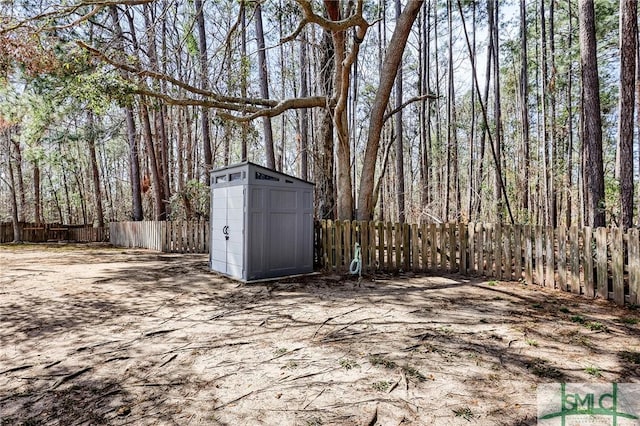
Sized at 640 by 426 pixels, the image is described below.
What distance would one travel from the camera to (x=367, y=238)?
7.21m

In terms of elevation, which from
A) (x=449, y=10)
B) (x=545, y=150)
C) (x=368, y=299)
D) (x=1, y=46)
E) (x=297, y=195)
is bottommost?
(x=368, y=299)

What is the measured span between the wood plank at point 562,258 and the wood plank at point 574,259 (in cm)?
9

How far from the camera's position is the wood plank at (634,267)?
4.34 metres

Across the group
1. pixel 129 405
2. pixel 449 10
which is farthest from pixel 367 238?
pixel 449 10

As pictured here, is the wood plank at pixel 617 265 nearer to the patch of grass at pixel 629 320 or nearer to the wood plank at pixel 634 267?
the wood plank at pixel 634 267

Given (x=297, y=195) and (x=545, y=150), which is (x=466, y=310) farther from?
(x=545, y=150)

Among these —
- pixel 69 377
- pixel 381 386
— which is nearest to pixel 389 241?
pixel 381 386

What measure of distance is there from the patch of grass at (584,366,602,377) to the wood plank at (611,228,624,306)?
2.69m

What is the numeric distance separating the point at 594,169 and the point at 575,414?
5353 mm

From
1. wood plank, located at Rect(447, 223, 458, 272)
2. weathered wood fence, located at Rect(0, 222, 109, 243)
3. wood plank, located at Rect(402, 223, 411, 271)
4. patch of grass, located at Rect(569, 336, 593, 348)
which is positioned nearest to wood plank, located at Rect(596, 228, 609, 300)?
patch of grass, located at Rect(569, 336, 593, 348)

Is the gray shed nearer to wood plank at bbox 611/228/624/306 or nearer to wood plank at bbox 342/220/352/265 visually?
wood plank at bbox 342/220/352/265

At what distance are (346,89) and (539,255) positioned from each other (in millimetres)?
4929

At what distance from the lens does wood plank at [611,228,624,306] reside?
14.7 ft

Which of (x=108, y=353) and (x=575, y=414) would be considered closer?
(x=575, y=414)
